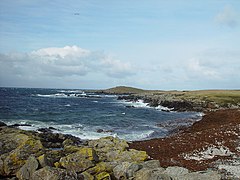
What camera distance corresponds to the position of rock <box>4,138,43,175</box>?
1669cm

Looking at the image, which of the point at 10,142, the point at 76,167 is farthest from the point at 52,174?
the point at 10,142

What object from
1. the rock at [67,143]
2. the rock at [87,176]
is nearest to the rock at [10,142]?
the rock at [67,143]

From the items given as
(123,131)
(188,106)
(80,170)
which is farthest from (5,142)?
(188,106)

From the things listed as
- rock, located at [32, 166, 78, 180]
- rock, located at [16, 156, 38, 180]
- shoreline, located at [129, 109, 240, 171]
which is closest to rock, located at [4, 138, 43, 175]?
rock, located at [16, 156, 38, 180]

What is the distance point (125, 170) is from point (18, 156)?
263 inches

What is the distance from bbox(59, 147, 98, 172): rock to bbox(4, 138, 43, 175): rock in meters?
2.27

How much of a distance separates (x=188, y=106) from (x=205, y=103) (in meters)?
6.38

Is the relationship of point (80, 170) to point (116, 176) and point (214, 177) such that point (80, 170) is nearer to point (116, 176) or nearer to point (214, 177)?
point (116, 176)

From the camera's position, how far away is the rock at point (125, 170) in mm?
15828

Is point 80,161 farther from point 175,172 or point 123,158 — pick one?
point 175,172

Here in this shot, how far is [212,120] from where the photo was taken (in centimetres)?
4634

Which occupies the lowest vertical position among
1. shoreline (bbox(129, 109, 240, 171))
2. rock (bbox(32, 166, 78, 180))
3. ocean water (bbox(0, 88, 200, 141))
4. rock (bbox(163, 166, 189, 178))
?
ocean water (bbox(0, 88, 200, 141))

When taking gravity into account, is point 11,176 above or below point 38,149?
below

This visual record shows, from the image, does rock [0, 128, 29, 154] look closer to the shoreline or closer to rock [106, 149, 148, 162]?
rock [106, 149, 148, 162]
